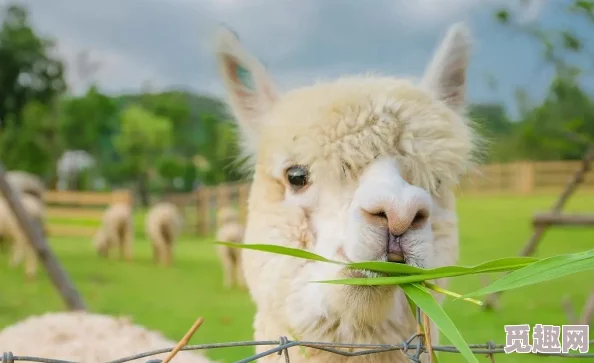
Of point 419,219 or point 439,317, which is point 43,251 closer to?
point 419,219

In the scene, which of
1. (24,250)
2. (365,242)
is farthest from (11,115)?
(365,242)

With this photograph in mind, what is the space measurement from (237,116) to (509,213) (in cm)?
859

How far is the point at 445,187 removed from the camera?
1.04 m

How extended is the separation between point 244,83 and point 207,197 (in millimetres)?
10386

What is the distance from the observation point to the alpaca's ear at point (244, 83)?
1274 millimetres

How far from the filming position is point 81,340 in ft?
Result: 4.65

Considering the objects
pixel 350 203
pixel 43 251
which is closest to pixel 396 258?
pixel 350 203

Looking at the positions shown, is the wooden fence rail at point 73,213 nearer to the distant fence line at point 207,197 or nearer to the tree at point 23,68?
the distant fence line at point 207,197

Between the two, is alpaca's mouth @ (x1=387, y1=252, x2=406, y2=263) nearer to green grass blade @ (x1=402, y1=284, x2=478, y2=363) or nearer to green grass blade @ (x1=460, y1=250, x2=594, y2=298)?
green grass blade @ (x1=402, y1=284, x2=478, y2=363)

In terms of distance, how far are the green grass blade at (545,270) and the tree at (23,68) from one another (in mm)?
12495

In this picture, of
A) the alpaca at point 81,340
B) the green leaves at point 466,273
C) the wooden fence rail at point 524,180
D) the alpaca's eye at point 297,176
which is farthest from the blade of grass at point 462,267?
the wooden fence rail at point 524,180

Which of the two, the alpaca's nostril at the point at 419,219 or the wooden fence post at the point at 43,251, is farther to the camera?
the wooden fence post at the point at 43,251

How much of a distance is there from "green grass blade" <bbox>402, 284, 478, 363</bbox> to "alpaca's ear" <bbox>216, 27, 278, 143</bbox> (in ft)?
2.17

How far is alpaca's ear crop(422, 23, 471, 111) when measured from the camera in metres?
1.26
